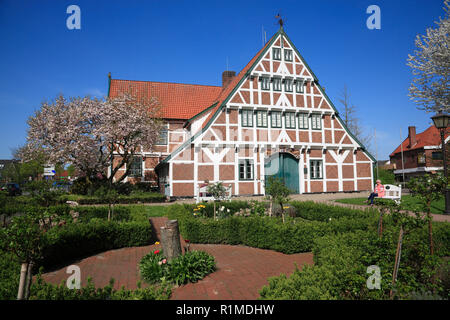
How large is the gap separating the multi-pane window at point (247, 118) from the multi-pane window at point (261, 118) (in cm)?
52

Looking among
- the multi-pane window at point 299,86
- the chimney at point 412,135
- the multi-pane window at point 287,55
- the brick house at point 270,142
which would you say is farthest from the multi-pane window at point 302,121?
the chimney at point 412,135

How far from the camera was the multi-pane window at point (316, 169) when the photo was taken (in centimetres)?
2198

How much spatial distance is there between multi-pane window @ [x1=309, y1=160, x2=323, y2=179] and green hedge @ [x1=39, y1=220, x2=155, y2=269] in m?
16.3

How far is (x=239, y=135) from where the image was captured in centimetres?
2028

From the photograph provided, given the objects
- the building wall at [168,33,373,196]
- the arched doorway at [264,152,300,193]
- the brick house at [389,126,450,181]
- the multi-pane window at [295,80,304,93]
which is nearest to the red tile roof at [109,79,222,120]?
the building wall at [168,33,373,196]

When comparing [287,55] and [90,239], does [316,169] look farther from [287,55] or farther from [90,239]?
[90,239]

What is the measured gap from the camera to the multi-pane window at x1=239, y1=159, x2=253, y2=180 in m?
20.3

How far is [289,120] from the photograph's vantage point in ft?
70.7

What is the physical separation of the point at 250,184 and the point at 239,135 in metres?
3.72

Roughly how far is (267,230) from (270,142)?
13920 millimetres

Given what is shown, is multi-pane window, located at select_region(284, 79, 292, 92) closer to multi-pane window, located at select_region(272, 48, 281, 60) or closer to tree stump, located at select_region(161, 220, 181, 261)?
multi-pane window, located at select_region(272, 48, 281, 60)

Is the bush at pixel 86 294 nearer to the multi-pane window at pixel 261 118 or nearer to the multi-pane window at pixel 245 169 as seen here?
the multi-pane window at pixel 245 169

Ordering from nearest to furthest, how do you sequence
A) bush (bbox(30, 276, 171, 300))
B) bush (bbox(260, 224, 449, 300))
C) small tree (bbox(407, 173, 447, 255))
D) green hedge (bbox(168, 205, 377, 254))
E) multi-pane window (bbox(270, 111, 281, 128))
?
bush (bbox(260, 224, 449, 300)) < bush (bbox(30, 276, 171, 300)) < small tree (bbox(407, 173, 447, 255)) < green hedge (bbox(168, 205, 377, 254)) < multi-pane window (bbox(270, 111, 281, 128))

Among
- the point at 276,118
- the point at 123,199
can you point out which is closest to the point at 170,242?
the point at 123,199
